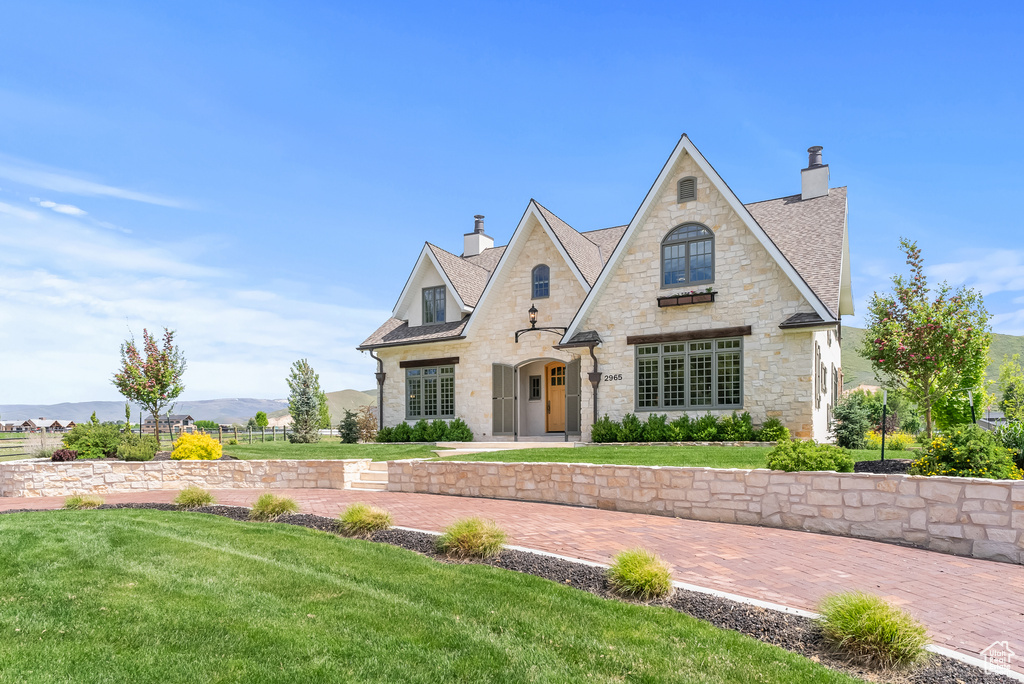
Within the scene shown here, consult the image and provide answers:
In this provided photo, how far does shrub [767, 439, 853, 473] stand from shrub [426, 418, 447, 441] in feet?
46.8

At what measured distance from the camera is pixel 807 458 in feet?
27.8

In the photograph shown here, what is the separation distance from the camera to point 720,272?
→ 17.7 m

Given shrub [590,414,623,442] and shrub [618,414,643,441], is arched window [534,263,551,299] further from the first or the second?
shrub [618,414,643,441]

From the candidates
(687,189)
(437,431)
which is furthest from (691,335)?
(437,431)

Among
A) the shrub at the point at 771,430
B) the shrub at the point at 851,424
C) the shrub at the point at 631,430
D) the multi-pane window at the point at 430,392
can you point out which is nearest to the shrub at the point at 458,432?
the multi-pane window at the point at 430,392

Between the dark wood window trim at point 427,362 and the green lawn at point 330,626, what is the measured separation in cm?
1538

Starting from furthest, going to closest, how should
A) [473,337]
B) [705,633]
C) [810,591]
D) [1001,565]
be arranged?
[473,337] → [1001,565] → [810,591] → [705,633]

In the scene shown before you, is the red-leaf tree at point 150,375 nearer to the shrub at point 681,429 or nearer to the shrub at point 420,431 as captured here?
the shrub at point 420,431

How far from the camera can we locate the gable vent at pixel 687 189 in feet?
59.2

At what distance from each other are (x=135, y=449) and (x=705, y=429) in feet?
48.2

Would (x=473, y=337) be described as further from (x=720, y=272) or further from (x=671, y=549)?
(x=671, y=549)

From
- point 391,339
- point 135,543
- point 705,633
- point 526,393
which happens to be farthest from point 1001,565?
point 391,339

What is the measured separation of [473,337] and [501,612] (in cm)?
1719

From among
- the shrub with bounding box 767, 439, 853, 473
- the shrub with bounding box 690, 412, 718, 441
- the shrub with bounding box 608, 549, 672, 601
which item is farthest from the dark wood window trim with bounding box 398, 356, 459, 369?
the shrub with bounding box 608, 549, 672, 601
